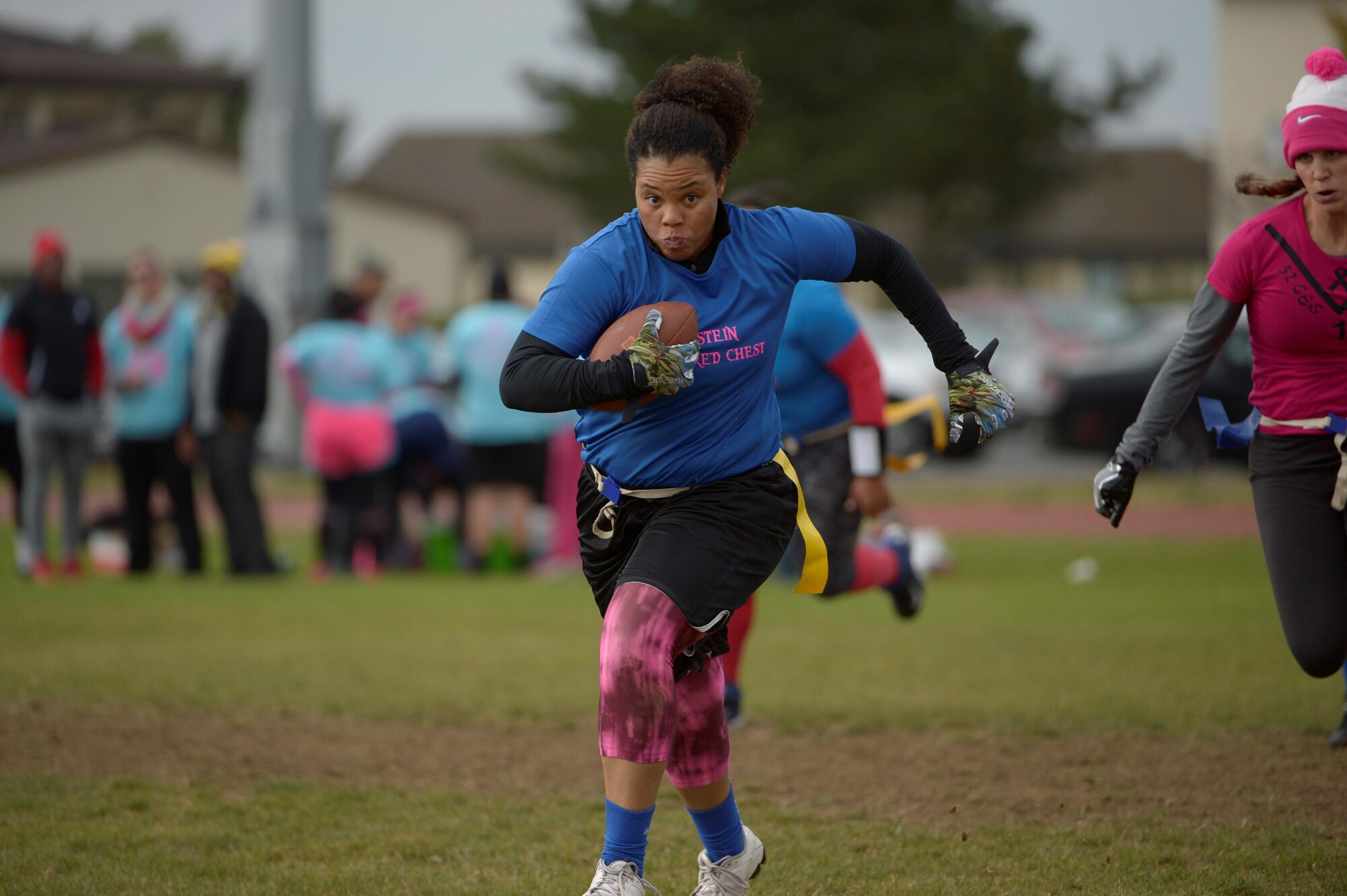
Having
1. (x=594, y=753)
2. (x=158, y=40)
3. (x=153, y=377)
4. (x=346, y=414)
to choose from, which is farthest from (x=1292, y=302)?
(x=158, y=40)

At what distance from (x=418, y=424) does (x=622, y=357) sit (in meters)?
9.31

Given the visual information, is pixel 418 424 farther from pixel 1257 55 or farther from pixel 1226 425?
pixel 1257 55

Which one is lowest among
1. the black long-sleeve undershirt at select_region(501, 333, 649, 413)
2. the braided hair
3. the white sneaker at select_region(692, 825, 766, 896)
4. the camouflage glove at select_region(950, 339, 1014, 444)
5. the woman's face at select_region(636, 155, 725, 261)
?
the white sneaker at select_region(692, 825, 766, 896)

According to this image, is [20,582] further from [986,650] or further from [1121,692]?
[1121,692]

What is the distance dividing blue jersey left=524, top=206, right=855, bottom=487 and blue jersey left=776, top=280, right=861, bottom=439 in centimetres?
219

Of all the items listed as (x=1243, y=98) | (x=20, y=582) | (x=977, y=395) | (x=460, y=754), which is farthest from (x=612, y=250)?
(x=1243, y=98)

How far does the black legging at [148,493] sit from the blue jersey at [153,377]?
0.14 meters

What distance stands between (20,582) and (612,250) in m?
9.16

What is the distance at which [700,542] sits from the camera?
403 cm

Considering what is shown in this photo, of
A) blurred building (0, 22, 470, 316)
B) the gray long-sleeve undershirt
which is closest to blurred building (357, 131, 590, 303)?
blurred building (0, 22, 470, 316)

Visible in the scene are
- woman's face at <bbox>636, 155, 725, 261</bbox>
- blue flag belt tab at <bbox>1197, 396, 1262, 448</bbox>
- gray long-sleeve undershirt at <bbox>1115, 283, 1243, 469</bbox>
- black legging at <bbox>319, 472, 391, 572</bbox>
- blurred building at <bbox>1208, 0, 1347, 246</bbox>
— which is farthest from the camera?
blurred building at <bbox>1208, 0, 1347, 246</bbox>

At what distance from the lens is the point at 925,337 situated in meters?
Result: 4.50

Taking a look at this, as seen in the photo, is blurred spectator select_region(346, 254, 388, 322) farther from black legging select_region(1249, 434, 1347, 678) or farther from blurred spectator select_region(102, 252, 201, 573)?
black legging select_region(1249, 434, 1347, 678)

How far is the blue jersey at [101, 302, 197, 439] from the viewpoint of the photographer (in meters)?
11.7
